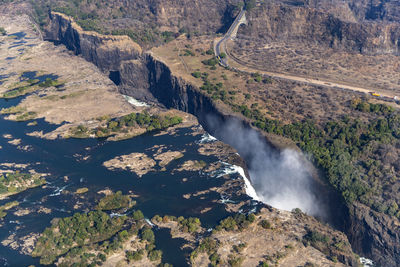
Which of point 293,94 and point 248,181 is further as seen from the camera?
point 293,94

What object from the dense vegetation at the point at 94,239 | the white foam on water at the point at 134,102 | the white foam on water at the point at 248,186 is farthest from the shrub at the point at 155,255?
the white foam on water at the point at 134,102

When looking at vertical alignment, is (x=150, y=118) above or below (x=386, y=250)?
above

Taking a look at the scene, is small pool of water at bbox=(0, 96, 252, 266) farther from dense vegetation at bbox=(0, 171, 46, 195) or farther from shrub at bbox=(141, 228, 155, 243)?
dense vegetation at bbox=(0, 171, 46, 195)

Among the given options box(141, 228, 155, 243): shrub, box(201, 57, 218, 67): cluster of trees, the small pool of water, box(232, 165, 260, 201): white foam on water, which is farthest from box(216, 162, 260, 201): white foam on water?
box(201, 57, 218, 67): cluster of trees

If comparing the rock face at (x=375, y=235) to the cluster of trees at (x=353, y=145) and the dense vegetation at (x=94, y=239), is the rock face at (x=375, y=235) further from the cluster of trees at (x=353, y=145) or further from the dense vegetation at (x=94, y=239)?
the dense vegetation at (x=94, y=239)

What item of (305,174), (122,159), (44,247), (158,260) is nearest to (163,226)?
(158,260)

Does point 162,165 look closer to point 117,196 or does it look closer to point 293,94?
point 117,196
